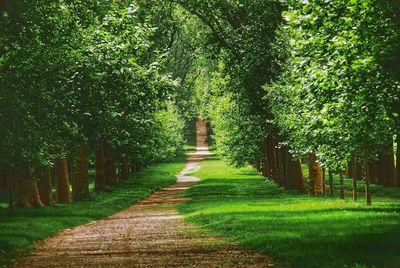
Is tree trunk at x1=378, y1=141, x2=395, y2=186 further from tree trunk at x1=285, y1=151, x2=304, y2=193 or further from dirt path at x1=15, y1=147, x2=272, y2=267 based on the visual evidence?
dirt path at x1=15, y1=147, x2=272, y2=267

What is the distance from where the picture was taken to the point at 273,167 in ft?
197

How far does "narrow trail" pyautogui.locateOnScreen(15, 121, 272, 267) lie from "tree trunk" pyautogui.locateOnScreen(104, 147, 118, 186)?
101 ft

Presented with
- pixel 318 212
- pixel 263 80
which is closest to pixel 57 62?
pixel 318 212

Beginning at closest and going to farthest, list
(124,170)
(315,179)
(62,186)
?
1. (62,186)
2. (315,179)
3. (124,170)

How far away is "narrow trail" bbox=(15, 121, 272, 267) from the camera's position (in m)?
14.2

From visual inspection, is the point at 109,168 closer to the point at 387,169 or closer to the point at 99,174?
the point at 99,174

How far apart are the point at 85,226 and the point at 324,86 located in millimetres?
12657

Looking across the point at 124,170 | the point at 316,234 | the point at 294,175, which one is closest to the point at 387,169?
the point at 294,175

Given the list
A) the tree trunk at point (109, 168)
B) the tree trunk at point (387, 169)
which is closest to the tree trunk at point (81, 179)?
the tree trunk at point (109, 168)

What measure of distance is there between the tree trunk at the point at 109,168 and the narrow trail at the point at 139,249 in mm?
30809

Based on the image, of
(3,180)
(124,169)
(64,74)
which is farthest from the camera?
(124,169)

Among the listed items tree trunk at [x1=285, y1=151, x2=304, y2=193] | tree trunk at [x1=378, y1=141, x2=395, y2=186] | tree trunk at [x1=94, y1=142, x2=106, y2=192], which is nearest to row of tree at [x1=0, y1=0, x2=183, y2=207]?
tree trunk at [x1=285, y1=151, x2=304, y2=193]

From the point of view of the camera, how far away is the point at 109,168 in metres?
56.8

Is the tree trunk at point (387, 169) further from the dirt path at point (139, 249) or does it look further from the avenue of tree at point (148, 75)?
the dirt path at point (139, 249)
